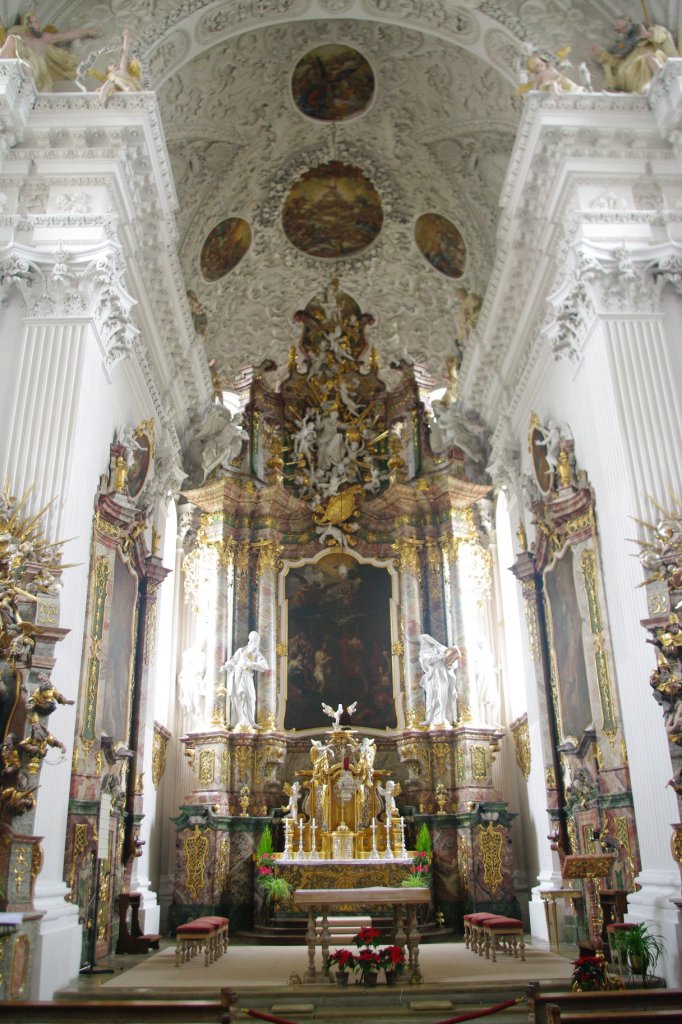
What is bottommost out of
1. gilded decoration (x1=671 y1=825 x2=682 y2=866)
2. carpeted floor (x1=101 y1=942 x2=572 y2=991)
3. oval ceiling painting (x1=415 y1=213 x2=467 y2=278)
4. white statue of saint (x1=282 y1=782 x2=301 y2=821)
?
carpeted floor (x1=101 y1=942 x2=572 y2=991)

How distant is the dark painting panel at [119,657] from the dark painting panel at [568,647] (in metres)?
5.71

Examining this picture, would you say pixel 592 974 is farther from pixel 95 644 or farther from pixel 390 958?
pixel 95 644

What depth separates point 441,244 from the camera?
1783 cm

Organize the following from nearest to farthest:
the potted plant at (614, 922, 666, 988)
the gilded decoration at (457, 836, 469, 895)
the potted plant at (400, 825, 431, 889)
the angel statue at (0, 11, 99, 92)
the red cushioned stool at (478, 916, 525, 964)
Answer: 1. the potted plant at (614, 922, 666, 988)
2. the red cushioned stool at (478, 916, 525, 964)
3. the angel statue at (0, 11, 99, 92)
4. the potted plant at (400, 825, 431, 889)
5. the gilded decoration at (457, 836, 469, 895)

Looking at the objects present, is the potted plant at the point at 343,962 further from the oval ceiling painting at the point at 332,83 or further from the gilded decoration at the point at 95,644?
the oval ceiling painting at the point at 332,83

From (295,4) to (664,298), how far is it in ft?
24.9

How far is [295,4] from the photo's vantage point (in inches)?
556

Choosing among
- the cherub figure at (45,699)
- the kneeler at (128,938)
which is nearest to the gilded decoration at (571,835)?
the kneeler at (128,938)

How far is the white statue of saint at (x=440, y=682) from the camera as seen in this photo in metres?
15.8

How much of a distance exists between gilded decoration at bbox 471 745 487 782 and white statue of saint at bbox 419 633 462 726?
0.62 metres

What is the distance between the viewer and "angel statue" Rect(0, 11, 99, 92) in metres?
11.5

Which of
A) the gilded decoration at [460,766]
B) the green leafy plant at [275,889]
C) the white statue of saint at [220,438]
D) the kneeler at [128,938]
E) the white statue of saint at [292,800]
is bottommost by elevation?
the kneeler at [128,938]

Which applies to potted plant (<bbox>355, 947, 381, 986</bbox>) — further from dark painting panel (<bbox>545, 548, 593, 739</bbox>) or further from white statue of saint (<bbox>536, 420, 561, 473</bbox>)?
white statue of saint (<bbox>536, 420, 561, 473</bbox>)

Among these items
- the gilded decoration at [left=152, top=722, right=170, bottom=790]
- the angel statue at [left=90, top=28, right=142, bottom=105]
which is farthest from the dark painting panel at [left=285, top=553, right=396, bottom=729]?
the angel statue at [left=90, top=28, right=142, bottom=105]
